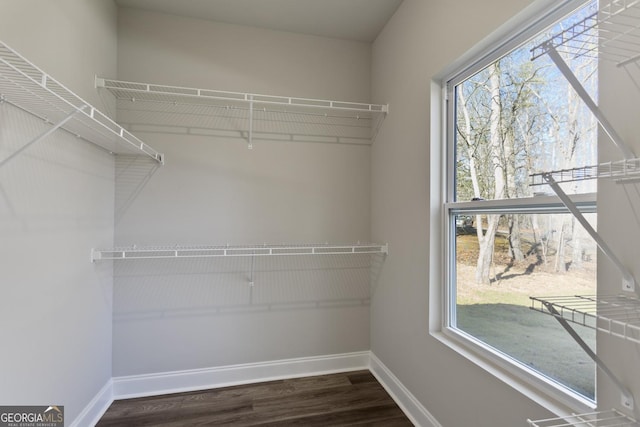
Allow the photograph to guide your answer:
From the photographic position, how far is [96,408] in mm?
1926

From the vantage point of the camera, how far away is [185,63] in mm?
2270

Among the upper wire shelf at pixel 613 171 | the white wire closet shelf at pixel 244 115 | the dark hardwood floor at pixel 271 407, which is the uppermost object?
the white wire closet shelf at pixel 244 115

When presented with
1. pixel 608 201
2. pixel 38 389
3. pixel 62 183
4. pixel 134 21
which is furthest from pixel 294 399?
pixel 134 21

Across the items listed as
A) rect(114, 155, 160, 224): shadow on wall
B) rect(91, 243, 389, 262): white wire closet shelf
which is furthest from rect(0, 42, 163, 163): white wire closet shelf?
rect(91, 243, 389, 262): white wire closet shelf

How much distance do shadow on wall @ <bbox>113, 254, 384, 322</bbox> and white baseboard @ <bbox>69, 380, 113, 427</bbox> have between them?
1.47 feet

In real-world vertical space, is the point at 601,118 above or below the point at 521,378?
above

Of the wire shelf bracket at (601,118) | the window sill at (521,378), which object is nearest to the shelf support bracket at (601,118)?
the wire shelf bracket at (601,118)

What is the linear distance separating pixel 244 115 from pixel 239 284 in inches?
50.6

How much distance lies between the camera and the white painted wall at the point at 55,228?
1232mm

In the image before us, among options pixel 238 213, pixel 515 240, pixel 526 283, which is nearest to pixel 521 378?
pixel 526 283

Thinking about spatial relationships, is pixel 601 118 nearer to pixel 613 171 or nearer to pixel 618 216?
pixel 613 171

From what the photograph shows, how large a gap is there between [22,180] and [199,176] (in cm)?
107

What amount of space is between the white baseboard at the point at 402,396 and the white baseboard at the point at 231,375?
16 centimetres

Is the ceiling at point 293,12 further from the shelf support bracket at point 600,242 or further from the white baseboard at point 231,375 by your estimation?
the white baseboard at point 231,375
